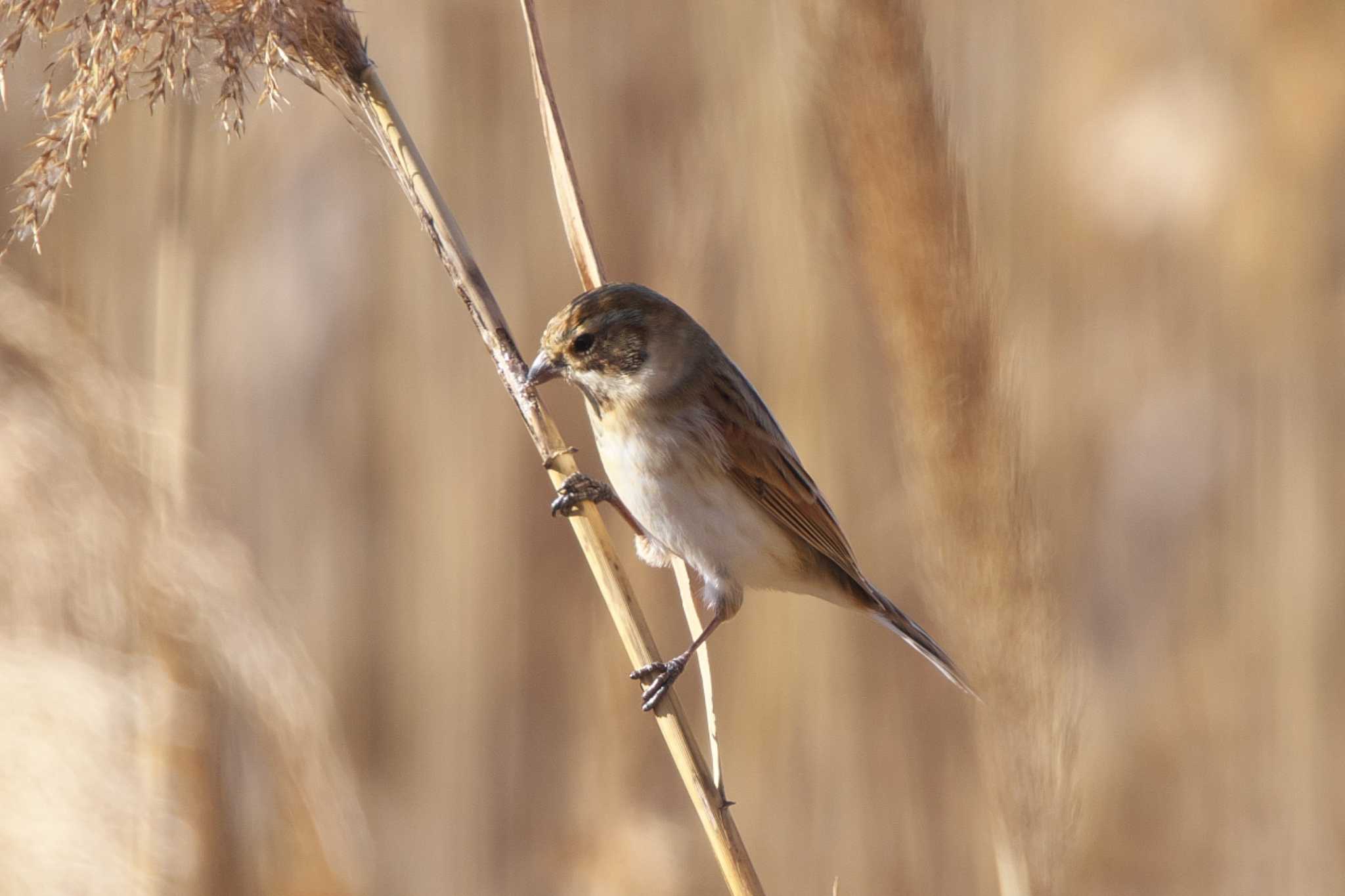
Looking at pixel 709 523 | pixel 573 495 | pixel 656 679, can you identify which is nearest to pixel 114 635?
pixel 573 495

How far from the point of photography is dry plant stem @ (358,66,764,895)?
74.2 inches

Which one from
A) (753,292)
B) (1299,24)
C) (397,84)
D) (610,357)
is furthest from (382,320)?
(1299,24)

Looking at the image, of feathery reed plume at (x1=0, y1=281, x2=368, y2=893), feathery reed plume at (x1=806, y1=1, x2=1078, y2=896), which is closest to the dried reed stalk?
feathery reed plume at (x1=806, y1=1, x2=1078, y2=896)

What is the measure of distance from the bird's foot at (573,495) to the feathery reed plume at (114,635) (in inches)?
24.2

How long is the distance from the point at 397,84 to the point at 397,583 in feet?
5.45

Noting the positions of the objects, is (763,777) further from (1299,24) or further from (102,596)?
(1299,24)

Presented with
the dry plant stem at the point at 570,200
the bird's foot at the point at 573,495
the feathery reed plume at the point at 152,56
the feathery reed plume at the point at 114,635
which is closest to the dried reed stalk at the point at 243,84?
the feathery reed plume at the point at 152,56

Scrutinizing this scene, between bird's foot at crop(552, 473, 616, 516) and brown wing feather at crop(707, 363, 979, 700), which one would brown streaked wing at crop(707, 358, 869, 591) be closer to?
brown wing feather at crop(707, 363, 979, 700)

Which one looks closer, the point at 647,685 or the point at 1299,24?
the point at 647,685

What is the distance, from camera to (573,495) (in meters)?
2.28

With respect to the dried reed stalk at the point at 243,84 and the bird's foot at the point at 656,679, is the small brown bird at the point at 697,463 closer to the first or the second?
the bird's foot at the point at 656,679

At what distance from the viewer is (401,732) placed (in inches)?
165

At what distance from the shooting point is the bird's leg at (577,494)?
2.25m

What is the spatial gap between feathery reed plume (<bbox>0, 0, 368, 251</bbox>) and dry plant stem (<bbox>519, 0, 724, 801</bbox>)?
0.26 metres
